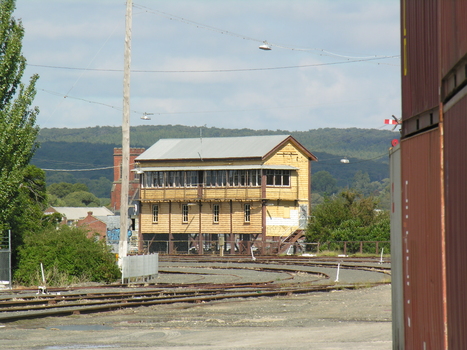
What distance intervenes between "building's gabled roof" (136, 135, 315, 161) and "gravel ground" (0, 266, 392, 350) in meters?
41.1

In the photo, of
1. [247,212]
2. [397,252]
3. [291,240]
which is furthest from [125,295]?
[247,212]

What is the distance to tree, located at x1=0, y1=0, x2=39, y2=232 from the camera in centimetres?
2669

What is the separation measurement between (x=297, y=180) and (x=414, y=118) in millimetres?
53895

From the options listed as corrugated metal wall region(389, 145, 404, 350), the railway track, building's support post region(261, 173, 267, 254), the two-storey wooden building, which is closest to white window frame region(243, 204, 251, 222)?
the two-storey wooden building

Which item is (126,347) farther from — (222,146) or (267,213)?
(222,146)

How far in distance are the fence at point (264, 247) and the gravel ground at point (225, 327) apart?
3038cm

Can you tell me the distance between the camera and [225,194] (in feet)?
199

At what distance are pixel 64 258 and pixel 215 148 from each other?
37.5m

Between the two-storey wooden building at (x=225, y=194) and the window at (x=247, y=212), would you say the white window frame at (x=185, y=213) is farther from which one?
the window at (x=247, y=212)

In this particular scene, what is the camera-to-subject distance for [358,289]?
23.5 meters

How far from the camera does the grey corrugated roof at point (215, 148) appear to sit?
60969mm

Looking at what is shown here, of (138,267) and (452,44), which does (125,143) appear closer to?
(138,267)

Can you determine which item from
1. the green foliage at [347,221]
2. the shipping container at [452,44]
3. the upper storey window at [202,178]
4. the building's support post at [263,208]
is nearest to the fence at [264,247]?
the green foliage at [347,221]

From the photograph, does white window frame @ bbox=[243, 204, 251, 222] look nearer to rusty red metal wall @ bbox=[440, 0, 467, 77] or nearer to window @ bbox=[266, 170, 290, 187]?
window @ bbox=[266, 170, 290, 187]
